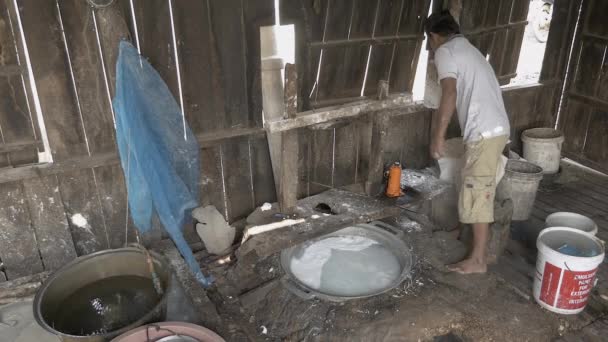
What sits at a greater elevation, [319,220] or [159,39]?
[159,39]

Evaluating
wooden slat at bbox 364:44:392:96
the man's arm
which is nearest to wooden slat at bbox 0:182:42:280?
wooden slat at bbox 364:44:392:96

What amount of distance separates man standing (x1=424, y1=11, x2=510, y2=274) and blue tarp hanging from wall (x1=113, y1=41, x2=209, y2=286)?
191 cm

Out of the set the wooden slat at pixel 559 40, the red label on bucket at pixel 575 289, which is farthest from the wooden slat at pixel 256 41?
the wooden slat at pixel 559 40

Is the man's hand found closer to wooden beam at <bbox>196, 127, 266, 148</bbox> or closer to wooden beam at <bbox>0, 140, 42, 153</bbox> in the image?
wooden beam at <bbox>196, 127, 266, 148</bbox>

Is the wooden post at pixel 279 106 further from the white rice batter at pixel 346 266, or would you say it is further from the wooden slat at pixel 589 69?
the wooden slat at pixel 589 69

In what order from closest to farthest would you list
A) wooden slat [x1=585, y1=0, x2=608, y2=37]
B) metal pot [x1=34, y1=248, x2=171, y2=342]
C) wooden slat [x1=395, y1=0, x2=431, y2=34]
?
1. metal pot [x1=34, y1=248, x2=171, y2=342]
2. wooden slat [x1=395, y1=0, x2=431, y2=34]
3. wooden slat [x1=585, y1=0, x2=608, y2=37]

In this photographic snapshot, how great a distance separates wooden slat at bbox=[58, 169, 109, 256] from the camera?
127 inches

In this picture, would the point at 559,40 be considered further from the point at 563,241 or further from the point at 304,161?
the point at 304,161

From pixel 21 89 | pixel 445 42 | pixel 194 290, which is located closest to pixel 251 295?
pixel 194 290

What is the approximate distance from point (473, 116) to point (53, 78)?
9.42ft

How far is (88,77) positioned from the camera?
2.99m

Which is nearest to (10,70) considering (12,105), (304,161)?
(12,105)

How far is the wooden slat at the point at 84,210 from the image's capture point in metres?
3.23

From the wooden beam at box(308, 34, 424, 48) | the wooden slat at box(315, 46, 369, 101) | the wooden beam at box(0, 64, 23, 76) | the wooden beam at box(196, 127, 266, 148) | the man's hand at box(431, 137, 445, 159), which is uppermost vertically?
the wooden beam at box(308, 34, 424, 48)
